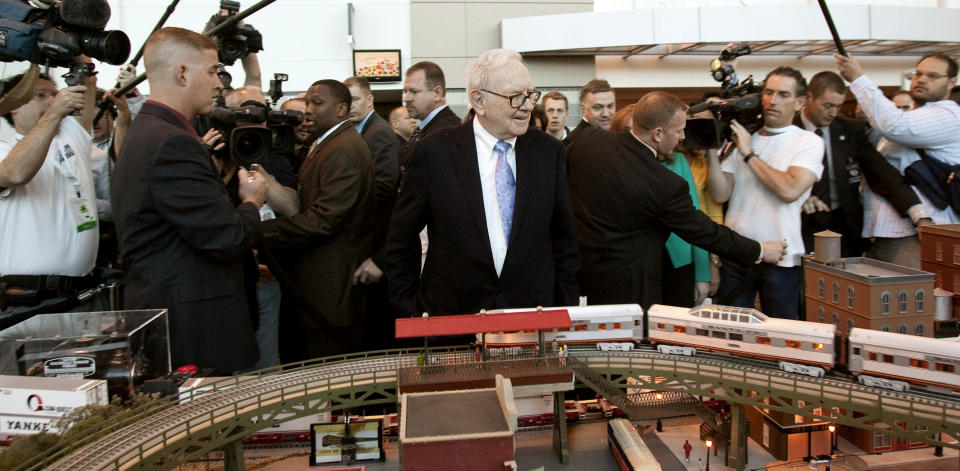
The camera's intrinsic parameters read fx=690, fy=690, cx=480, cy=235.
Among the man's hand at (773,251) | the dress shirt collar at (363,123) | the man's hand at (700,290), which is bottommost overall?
the man's hand at (700,290)

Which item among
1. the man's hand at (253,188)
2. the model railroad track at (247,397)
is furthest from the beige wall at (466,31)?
the model railroad track at (247,397)

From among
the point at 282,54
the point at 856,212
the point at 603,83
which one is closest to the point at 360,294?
the point at 603,83

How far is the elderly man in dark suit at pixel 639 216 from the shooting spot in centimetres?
513

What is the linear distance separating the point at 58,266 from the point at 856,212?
6.71 meters

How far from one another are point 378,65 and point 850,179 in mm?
8979

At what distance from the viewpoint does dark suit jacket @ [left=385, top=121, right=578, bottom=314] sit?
13.5 feet

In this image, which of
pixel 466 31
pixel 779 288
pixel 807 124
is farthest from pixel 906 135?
pixel 466 31

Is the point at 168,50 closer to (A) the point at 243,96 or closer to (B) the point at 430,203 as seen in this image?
(B) the point at 430,203

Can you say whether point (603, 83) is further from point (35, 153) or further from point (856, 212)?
point (35, 153)

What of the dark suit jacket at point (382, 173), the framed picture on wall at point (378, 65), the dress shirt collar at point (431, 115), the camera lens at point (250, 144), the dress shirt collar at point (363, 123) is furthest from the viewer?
the framed picture on wall at point (378, 65)

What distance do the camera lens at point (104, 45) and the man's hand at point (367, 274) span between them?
2.39 meters

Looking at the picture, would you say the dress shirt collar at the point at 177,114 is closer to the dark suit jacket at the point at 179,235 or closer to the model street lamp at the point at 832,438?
the dark suit jacket at the point at 179,235

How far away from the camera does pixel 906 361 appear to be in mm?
3211

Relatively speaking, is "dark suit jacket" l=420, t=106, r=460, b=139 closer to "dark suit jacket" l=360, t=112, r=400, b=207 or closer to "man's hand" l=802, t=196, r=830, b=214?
"dark suit jacket" l=360, t=112, r=400, b=207
